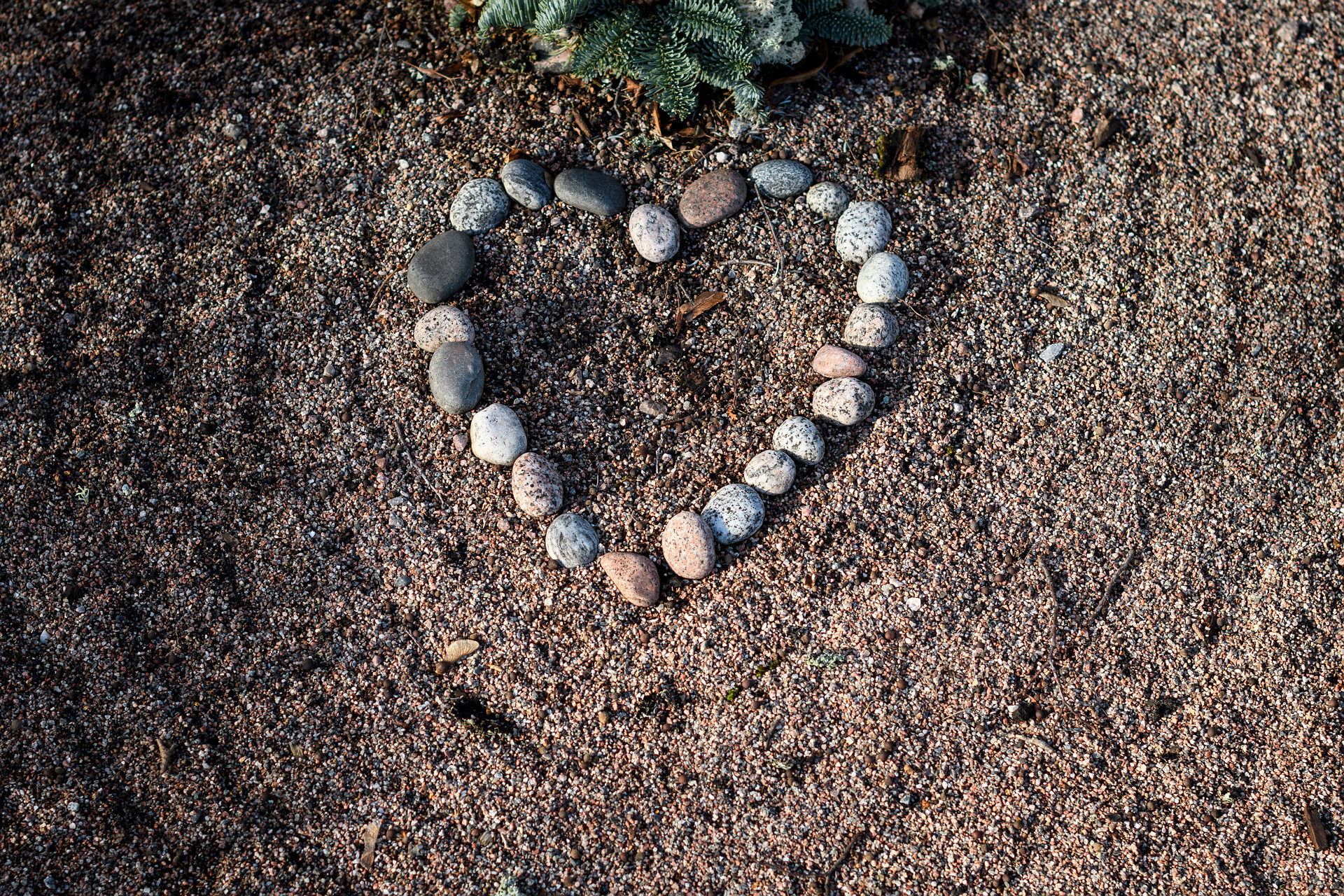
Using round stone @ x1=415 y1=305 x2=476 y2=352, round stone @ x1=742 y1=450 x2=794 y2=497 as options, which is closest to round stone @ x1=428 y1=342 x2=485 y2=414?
round stone @ x1=415 y1=305 x2=476 y2=352

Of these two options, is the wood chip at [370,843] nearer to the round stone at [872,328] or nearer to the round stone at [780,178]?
the round stone at [872,328]

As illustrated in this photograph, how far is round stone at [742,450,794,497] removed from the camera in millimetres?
2561

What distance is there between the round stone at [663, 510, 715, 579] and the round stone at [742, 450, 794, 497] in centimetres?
20

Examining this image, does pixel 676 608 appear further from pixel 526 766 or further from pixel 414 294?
pixel 414 294

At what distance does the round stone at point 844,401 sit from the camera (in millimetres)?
2607

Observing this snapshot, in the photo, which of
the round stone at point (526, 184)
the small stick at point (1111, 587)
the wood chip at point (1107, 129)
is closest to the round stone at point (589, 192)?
the round stone at point (526, 184)

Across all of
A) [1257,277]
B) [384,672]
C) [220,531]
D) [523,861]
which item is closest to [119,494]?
[220,531]

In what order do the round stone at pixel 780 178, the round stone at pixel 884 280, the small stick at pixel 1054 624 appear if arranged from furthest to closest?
the round stone at pixel 780 178 < the round stone at pixel 884 280 < the small stick at pixel 1054 624

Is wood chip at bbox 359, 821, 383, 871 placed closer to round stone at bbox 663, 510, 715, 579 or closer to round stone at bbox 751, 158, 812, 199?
round stone at bbox 663, 510, 715, 579

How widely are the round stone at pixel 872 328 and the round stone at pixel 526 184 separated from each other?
1095 millimetres

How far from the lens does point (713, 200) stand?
2791 millimetres

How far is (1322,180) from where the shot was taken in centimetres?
294

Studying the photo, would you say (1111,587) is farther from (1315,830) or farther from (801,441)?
(801,441)

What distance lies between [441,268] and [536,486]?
789mm
